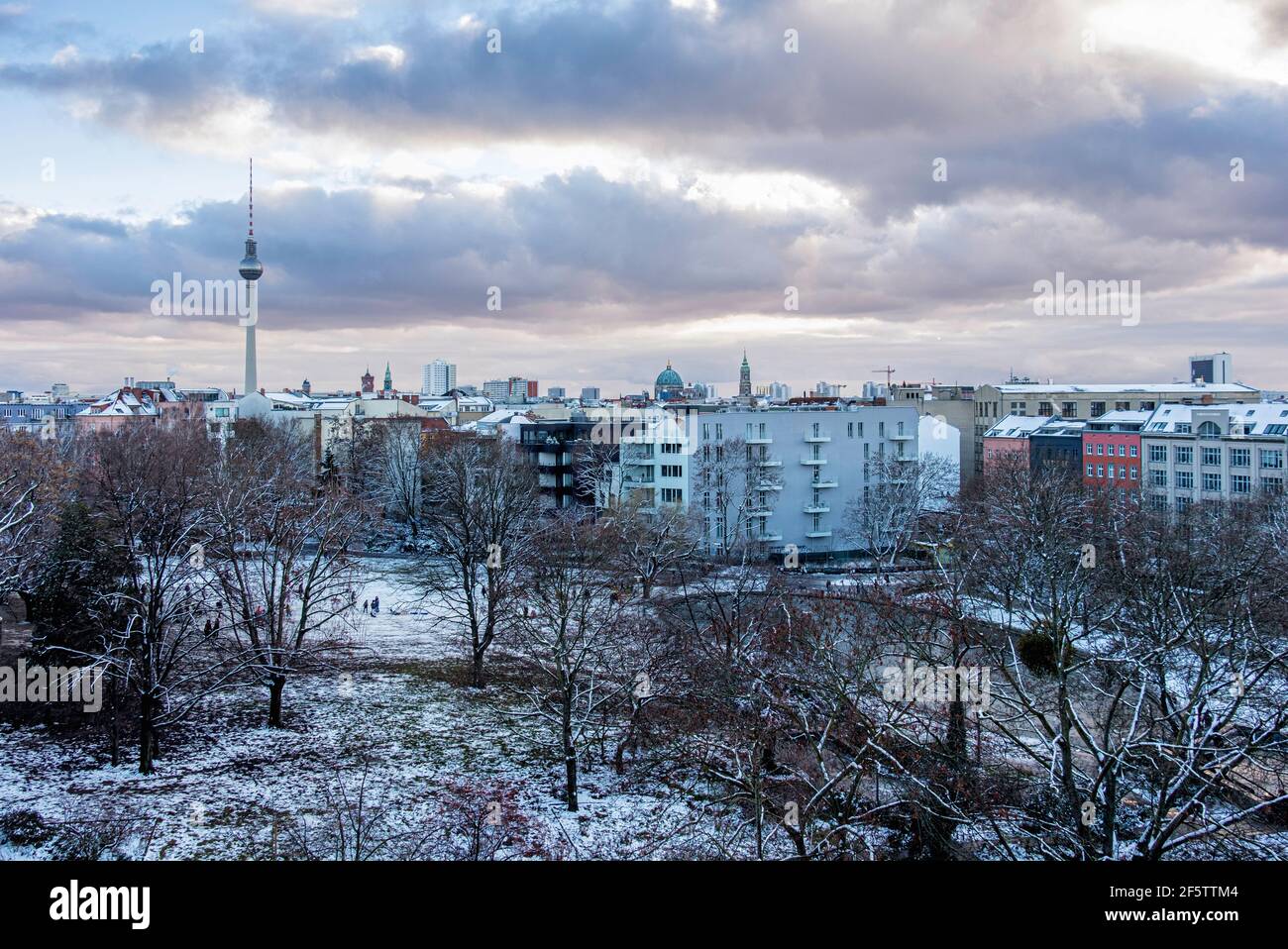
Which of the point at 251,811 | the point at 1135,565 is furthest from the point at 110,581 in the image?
the point at 1135,565

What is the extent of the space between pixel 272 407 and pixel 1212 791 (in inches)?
2715

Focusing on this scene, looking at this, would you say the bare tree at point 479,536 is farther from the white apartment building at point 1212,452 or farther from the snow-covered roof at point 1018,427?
the snow-covered roof at point 1018,427

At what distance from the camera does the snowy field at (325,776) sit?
1326 cm

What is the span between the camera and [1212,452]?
4212 centimetres

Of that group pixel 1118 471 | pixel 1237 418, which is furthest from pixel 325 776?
pixel 1118 471

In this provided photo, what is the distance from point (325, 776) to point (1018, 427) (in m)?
47.9

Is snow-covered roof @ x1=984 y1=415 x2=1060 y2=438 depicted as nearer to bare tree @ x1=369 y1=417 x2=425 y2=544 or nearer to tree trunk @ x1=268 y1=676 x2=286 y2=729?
bare tree @ x1=369 y1=417 x2=425 y2=544

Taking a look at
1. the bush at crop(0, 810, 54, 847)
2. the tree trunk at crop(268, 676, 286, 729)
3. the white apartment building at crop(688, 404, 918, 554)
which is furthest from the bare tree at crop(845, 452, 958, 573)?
the bush at crop(0, 810, 54, 847)

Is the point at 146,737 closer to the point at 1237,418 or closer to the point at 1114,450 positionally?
the point at 1237,418

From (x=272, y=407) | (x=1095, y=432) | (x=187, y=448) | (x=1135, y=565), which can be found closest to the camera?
(x=1135, y=565)

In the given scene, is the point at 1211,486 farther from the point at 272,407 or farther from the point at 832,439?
the point at 272,407

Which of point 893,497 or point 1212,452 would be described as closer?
point 893,497

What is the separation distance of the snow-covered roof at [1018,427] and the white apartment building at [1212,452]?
25.4 ft
